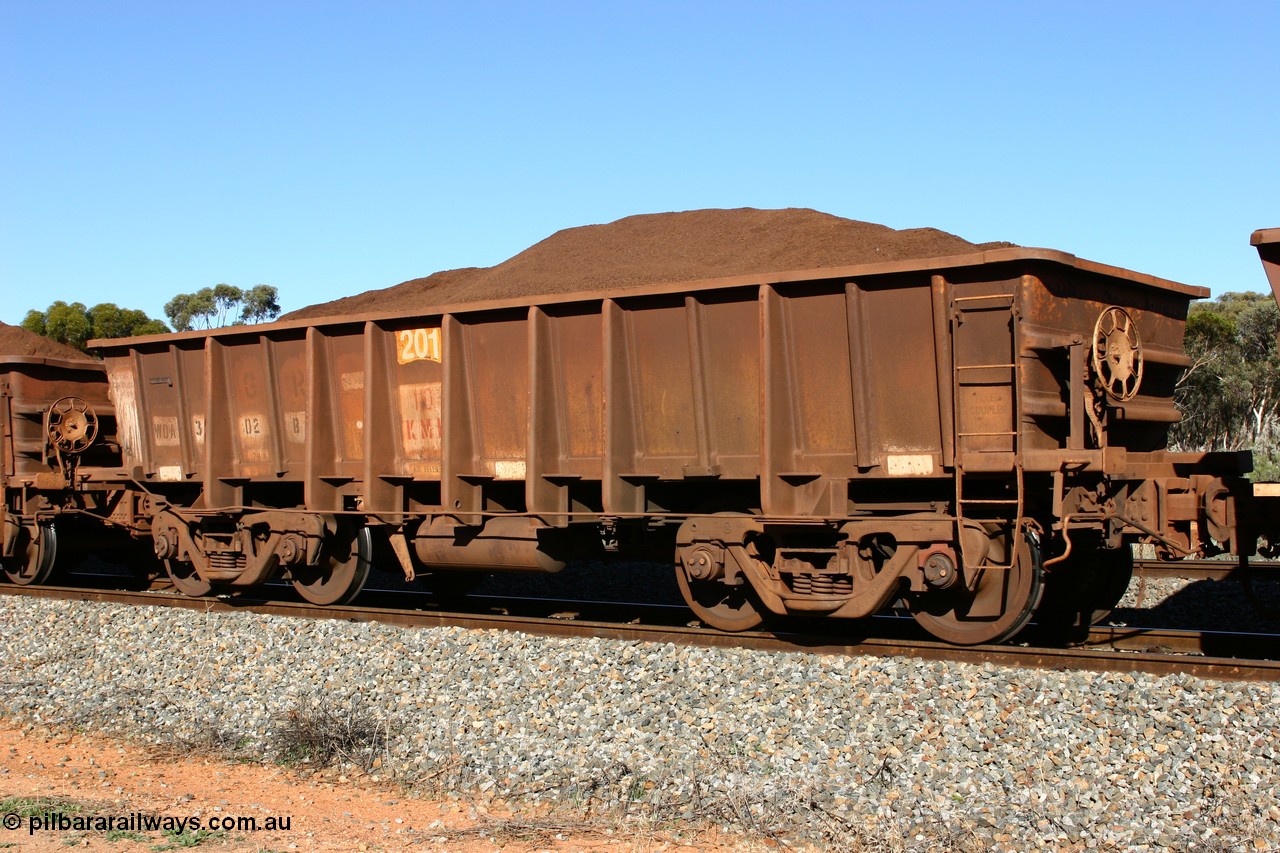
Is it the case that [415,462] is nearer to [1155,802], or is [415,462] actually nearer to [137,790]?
[137,790]

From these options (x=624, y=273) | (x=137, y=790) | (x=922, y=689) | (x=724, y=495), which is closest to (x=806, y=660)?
(x=922, y=689)

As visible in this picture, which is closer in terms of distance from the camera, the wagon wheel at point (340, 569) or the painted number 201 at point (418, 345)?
the painted number 201 at point (418, 345)

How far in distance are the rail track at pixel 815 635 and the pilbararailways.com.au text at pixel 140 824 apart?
3.66 metres

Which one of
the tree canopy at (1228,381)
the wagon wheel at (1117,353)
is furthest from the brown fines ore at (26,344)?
the tree canopy at (1228,381)

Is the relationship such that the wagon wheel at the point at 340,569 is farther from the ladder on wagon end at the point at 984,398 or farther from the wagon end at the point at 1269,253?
the wagon end at the point at 1269,253

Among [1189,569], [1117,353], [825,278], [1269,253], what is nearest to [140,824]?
[825,278]

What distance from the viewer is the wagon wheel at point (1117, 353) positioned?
328 inches

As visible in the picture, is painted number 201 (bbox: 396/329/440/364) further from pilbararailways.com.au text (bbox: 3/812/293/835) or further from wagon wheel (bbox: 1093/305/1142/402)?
wagon wheel (bbox: 1093/305/1142/402)

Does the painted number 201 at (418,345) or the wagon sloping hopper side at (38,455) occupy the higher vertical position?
the painted number 201 at (418,345)

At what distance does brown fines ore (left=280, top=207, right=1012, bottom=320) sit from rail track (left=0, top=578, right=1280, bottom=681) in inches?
1687

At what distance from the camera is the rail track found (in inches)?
300

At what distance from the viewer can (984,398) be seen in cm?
832

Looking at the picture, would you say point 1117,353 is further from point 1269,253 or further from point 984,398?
point 1269,253

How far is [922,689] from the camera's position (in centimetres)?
741
